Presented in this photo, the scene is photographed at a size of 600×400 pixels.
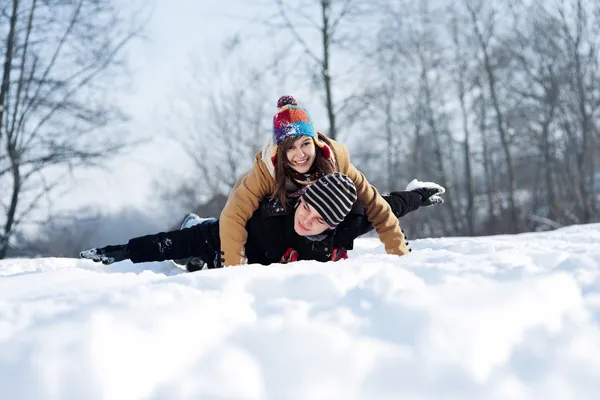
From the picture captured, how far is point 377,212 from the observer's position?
8.75ft

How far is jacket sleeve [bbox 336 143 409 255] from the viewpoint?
2.63 metres

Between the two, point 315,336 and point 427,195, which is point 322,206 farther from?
point 427,195

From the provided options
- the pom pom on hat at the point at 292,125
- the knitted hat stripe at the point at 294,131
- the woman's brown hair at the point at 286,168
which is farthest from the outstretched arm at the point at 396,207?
the knitted hat stripe at the point at 294,131

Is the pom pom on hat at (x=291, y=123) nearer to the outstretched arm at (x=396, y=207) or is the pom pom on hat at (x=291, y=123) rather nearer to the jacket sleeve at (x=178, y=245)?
the outstretched arm at (x=396, y=207)

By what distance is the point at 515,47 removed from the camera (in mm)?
11969

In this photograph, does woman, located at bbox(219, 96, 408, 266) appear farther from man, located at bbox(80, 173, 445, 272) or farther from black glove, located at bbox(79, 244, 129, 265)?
black glove, located at bbox(79, 244, 129, 265)

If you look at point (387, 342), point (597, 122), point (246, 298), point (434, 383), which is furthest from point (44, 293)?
point (597, 122)

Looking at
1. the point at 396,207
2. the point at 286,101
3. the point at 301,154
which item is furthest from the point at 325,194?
the point at 396,207

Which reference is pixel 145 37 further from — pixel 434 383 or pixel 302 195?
pixel 434 383

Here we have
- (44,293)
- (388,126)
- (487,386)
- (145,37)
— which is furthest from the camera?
(388,126)

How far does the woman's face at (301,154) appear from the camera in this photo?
2.45 m

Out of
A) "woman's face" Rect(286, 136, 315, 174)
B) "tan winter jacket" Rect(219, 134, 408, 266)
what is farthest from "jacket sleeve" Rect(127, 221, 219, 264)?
"woman's face" Rect(286, 136, 315, 174)

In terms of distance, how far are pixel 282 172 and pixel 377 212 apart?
1.96 feet

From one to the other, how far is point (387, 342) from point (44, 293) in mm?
929
